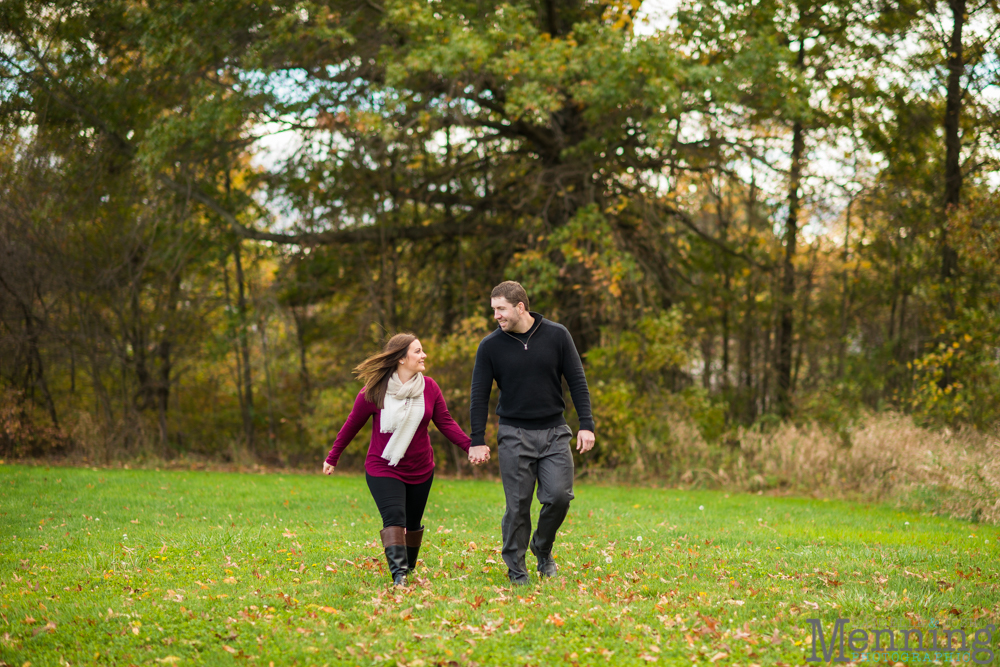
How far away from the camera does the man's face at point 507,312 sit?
5652 mm

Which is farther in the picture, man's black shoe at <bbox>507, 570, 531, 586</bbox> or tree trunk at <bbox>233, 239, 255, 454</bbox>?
tree trunk at <bbox>233, 239, 255, 454</bbox>

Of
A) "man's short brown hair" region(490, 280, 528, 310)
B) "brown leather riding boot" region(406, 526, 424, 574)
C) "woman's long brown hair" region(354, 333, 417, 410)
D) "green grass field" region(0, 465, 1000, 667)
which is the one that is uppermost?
"man's short brown hair" region(490, 280, 528, 310)

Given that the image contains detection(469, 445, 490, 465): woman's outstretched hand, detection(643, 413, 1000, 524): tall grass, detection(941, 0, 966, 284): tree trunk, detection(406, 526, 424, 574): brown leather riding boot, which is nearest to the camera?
detection(469, 445, 490, 465): woman's outstretched hand

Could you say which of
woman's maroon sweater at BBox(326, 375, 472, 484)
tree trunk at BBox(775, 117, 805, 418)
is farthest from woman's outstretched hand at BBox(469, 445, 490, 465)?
tree trunk at BBox(775, 117, 805, 418)

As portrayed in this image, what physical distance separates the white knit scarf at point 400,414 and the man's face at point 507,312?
2.60 feet

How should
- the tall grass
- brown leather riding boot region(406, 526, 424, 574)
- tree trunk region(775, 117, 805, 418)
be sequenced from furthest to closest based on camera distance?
tree trunk region(775, 117, 805, 418) → the tall grass → brown leather riding boot region(406, 526, 424, 574)

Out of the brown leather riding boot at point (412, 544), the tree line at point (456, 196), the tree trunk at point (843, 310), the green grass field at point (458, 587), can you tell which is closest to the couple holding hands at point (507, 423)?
the brown leather riding boot at point (412, 544)

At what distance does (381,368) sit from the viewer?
19.0 feet

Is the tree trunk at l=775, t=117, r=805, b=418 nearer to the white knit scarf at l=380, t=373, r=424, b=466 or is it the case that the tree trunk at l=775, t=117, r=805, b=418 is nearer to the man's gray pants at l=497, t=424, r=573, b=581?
the man's gray pants at l=497, t=424, r=573, b=581

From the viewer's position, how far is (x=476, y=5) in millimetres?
13500

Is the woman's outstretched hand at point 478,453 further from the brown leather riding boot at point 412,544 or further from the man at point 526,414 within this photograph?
the brown leather riding boot at point 412,544

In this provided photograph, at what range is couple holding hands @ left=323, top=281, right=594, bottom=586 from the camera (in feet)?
18.6

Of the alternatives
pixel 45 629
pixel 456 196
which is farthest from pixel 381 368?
pixel 456 196

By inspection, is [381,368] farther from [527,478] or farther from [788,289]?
[788,289]
